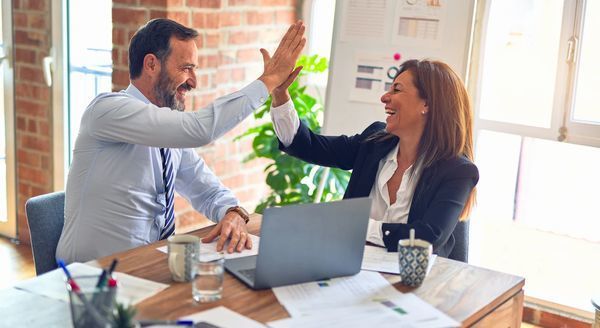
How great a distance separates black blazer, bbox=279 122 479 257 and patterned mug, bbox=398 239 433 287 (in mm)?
282

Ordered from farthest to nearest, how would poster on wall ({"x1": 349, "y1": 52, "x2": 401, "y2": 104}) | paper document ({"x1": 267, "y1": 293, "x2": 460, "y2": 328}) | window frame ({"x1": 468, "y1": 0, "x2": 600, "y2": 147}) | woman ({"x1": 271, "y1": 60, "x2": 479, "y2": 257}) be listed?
poster on wall ({"x1": 349, "y1": 52, "x2": 401, "y2": 104}) → window frame ({"x1": 468, "y1": 0, "x2": 600, "y2": 147}) → woman ({"x1": 271, "y1": 60, "x2": 479, "y2": 257}) → paper document ({"x1": 267, "y1": 293, "x2": 460, "y2": 328})

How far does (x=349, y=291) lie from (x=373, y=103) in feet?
5.53

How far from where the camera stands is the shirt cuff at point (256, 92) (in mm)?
2262

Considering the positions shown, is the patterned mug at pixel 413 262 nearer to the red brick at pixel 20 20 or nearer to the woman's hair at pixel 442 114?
the woman's hair at pixel 442 114

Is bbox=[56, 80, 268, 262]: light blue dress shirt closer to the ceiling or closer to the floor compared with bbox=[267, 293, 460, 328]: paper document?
closer to the ceiling

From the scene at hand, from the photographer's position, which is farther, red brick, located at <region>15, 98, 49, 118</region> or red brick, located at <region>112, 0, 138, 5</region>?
red brick, located at <region>15, 98, 49, 118</region>

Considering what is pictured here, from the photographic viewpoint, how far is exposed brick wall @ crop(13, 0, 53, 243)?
13.5 ft

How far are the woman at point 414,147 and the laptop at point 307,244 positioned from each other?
1.54 feet

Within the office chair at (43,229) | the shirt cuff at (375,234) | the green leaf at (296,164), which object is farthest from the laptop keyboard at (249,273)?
the green leaf at (296,164)

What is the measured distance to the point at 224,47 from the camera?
3.74 metres

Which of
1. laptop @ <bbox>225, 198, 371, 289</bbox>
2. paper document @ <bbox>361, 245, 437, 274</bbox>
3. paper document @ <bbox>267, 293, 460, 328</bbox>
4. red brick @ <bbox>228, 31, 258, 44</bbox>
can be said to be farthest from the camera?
red brick @ <bbox>228, 31, 258, 44</bbox>

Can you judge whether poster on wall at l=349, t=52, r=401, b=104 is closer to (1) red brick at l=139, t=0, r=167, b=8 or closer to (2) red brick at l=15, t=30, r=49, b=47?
(1) red brick at l=139, t=0, r=167, b=8

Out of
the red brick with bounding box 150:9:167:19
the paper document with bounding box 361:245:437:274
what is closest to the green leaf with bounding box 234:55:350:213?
the red brick with bounding box 150:9:167:19

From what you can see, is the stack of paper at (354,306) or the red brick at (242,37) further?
the red brick at (242,37)
